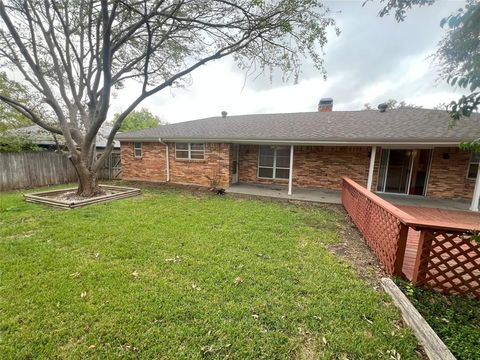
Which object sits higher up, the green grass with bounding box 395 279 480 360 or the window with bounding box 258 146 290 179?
the window with bounding box 258 146 290 179

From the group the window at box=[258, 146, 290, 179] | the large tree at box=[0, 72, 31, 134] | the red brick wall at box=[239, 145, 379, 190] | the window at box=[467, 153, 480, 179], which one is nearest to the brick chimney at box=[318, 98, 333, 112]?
the red brick wall at box=[239, 145, 379, 190]

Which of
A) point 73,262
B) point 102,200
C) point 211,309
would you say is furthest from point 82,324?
point 102,200

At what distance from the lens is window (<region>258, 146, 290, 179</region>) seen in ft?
33.6

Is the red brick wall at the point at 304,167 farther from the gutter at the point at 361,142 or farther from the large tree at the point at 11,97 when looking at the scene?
the large tree at the point at 11,97

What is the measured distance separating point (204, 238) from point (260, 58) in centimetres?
564

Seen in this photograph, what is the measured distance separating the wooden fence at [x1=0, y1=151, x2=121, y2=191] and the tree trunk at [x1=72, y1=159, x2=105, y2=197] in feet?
14.0

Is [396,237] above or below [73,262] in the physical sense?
above

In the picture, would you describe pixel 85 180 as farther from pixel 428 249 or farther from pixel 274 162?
pixel 428 249

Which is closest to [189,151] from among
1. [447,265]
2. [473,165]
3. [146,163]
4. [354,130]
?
[146,163]

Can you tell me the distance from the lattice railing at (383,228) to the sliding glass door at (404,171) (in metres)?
4.90

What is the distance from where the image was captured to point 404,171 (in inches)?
353

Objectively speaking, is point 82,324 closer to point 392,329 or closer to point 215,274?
point 215,274

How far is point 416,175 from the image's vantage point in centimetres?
878

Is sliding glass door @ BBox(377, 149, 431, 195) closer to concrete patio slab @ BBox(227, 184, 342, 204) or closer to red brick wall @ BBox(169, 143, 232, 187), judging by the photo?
concrete patio slab @ BBox(227, 184, 342, 204)
